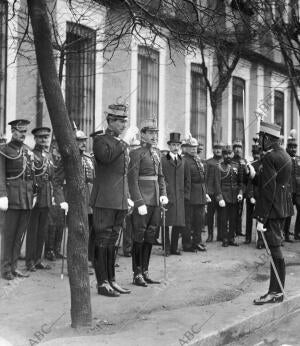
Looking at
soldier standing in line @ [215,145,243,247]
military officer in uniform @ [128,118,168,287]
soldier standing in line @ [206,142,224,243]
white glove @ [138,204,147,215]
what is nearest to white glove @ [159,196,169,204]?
military officer in uniform @ [128,118,168,287]

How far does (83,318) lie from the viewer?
17.0ft

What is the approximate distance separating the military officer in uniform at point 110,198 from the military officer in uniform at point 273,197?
1524 mm

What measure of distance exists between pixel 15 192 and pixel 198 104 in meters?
9.93

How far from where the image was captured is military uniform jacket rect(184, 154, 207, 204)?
10.2 metres

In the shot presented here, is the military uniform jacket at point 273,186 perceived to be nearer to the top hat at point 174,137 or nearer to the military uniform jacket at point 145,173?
the military uniform jacket at point 145,173

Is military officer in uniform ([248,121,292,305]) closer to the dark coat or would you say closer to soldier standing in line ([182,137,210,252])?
the dark coat

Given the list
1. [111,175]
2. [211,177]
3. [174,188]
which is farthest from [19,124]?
[211,177]

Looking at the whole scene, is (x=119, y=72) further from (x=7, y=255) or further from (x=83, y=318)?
(x=83, y=318)

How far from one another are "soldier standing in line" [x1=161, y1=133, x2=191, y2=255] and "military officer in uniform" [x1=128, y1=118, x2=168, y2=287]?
1509mm

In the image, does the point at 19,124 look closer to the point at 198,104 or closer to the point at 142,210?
the point at 142,210

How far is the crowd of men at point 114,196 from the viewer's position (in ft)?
21.9

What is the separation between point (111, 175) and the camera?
671 cm

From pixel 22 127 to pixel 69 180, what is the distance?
8.65 feet

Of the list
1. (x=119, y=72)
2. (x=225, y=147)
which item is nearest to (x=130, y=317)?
(x=225, y=147)
